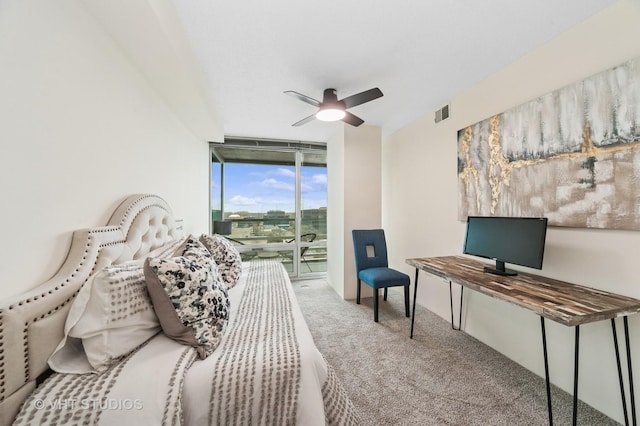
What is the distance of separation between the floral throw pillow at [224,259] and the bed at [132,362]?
2.87 feet

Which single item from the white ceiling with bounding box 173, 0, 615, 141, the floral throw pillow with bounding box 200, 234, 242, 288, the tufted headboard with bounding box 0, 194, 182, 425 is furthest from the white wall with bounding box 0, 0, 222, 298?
the floral throw pillow with bounding box 200, 234, 242, 288

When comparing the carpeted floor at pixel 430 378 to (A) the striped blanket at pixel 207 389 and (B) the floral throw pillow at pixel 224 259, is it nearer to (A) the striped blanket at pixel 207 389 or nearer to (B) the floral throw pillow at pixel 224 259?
(A) the striped blanket at pixel 207 389

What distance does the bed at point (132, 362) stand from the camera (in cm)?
80

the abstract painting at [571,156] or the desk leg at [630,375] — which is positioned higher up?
the abstract painting at [571,156]

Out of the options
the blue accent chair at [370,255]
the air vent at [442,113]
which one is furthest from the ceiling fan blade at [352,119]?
the blue accent chair at [370,255]

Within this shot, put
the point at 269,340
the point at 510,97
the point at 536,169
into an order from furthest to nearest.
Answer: the point at 510,97, the point at 536,169, the point at 269,340

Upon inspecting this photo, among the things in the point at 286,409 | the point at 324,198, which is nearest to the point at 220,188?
the point at 324,198

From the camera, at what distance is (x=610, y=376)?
1423 mm

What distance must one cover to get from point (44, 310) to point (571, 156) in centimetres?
299

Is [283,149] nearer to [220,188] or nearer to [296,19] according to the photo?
[220,188]

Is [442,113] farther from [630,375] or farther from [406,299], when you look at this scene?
[630,375]

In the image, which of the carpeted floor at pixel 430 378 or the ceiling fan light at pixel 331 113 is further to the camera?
the ceiling fan light at pixel 331 113

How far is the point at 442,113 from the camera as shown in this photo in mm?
2795

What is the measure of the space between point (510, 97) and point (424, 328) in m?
2.40
